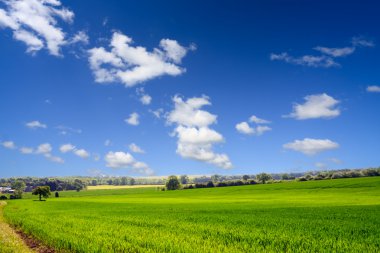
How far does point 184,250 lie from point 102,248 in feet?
13.9

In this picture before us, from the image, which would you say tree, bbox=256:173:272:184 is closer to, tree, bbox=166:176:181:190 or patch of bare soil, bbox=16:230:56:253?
tree, bbox=166:176:181:190

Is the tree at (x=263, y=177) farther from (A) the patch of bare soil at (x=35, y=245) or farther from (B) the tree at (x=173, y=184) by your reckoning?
(A) the patch of bare soil at (x=35, y=245)

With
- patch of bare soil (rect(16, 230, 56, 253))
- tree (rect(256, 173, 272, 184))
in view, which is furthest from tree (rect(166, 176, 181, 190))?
patch of bare soil (rect(16, 230, 56, 253))

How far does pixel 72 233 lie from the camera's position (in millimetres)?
23531

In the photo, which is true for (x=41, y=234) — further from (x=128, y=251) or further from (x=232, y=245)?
(x=232, y=245)

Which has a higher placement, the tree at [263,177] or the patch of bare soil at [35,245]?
the tree at [263,177]

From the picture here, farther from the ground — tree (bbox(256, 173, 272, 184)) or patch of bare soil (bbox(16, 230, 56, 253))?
tree (bbox(256, 173, 272, 184))

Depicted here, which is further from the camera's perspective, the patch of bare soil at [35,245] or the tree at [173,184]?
the tree at [173,184]

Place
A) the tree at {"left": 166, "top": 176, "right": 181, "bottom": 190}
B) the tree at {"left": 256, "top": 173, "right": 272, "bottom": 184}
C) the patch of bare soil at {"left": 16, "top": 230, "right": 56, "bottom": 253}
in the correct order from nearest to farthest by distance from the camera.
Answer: the patch of bare soil at {"left": 16, "top": 230, "right": 56, "bottom": 253} → the tree at {"left": 256, "top": 173, "right": 272, "bottom": 184} → the tree at {"left": 166, "top": 176, "right": 181, "bottom": 190}

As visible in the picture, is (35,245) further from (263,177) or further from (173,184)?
(263,177)

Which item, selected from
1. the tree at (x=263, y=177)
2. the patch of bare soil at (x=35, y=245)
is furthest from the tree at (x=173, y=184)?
the patch of bare soil at (x=35, y=245)

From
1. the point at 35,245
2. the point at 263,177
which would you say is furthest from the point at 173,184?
the point at 35,245

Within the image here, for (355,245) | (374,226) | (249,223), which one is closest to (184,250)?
(355,245)

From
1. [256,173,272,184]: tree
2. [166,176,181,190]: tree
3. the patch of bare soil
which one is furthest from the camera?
[166,176,181,190]: tree
